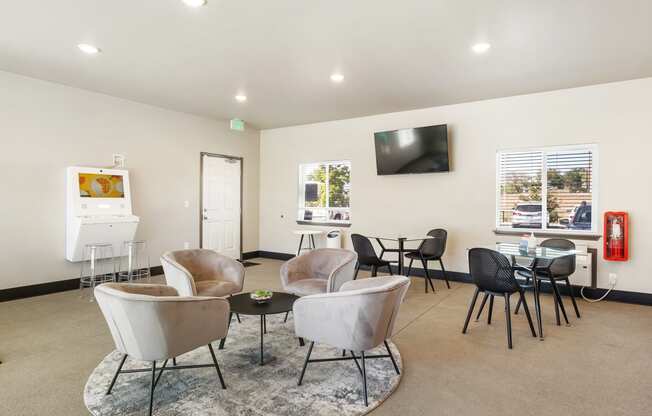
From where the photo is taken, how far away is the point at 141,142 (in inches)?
242

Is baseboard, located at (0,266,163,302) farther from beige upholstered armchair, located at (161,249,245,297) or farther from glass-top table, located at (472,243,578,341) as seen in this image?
glass-top table, located at (472,243,578,341)

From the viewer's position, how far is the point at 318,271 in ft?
13.9

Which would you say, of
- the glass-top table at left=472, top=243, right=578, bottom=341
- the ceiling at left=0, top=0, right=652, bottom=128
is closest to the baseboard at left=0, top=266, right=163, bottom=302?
the ceiling at left=0, top=0, right=652, bottom=128

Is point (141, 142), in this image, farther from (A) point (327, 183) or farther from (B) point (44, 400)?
(B) point (44, 400)

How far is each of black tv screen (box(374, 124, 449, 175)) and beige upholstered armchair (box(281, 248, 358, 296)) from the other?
271 centimetres

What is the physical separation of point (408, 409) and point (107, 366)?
2.23 meters

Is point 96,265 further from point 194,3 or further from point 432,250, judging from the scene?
point 432,250

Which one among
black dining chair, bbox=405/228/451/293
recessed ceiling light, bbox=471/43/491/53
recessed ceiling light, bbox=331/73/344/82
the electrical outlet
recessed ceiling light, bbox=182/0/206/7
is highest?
recessed ceiling light, bbox=182/0/206/7

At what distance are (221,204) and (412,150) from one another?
149 inches

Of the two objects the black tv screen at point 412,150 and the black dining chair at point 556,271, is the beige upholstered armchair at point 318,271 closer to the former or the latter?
the black dining chair at point 556,271

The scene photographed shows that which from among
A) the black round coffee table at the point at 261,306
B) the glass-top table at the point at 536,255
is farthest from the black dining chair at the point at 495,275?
the black round coffee table at the point at 261,306

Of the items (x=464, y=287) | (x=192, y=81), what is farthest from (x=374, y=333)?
(x=192, y=81)

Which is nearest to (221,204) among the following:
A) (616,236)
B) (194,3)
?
(194,3)

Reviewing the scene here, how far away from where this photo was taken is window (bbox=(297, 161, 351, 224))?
734 centimetres
